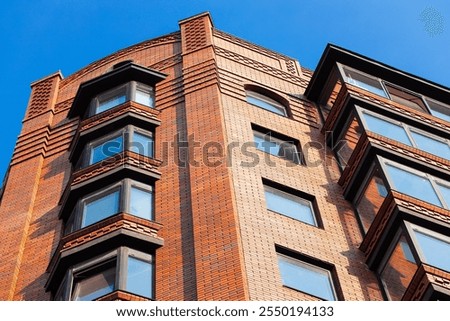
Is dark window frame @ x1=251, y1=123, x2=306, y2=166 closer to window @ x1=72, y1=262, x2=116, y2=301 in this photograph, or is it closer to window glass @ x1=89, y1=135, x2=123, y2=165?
window glass @ x1=89, y1=135, x2=123, y2=165

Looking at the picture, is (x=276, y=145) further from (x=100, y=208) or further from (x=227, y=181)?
(x=100, y=208)

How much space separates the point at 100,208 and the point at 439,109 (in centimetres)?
1204

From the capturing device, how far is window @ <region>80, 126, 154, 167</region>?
2706 cm

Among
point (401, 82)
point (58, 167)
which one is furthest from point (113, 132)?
point (401, 82)

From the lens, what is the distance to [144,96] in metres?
30.3

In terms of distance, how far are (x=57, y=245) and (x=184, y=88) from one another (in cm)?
745

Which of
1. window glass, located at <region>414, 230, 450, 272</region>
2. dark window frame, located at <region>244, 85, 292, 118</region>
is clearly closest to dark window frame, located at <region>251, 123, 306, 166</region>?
dark window frame, located at <region>244, 85, 292, 118</region>

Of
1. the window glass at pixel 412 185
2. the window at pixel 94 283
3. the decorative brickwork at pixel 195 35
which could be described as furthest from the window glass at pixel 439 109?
the window at pixel 94 283

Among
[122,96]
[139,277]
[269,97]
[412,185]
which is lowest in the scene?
[139,277]

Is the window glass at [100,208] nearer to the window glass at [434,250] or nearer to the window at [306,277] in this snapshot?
the window at [306,277]

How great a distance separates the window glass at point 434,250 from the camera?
859 inches

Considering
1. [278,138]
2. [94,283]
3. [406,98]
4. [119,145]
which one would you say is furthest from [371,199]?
[94,283]

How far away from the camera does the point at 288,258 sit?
22781 millimetres

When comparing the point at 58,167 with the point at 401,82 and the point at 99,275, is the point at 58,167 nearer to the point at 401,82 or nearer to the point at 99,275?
the point at 99,275
